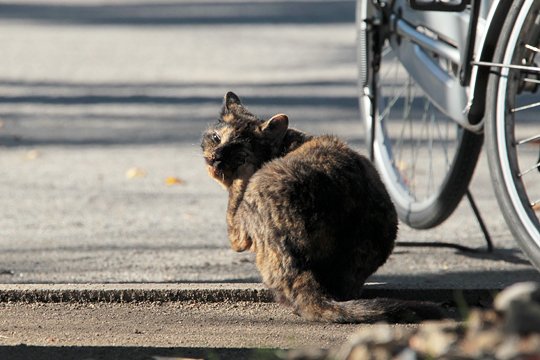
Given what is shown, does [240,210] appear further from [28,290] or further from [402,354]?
[402,354]

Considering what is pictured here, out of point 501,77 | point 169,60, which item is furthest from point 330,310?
point 169,60

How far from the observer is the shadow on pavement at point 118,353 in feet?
12.3

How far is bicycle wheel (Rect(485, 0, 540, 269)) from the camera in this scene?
4.21 m

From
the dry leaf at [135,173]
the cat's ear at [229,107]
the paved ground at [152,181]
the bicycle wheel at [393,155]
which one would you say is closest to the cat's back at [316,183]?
the paved ground at [152,181]

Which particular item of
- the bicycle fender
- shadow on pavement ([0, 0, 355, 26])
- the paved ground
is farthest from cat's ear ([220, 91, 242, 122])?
shadow on pavement ([0, 0, 355, 26])

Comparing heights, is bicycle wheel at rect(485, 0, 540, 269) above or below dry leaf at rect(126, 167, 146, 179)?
above

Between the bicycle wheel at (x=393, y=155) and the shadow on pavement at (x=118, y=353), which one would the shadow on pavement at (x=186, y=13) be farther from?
the shadow on pavement at (x=118, y=353)

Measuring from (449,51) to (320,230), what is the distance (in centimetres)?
136

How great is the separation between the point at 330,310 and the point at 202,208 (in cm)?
283

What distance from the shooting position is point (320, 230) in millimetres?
4203

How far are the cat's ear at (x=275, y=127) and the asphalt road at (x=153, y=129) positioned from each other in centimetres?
67

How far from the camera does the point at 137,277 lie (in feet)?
16.9

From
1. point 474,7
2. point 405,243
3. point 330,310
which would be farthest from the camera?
point 405,243

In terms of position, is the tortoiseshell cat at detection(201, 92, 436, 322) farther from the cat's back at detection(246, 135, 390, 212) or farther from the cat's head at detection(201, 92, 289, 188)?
the cat's head at detection(201, 92, 289, 188)
